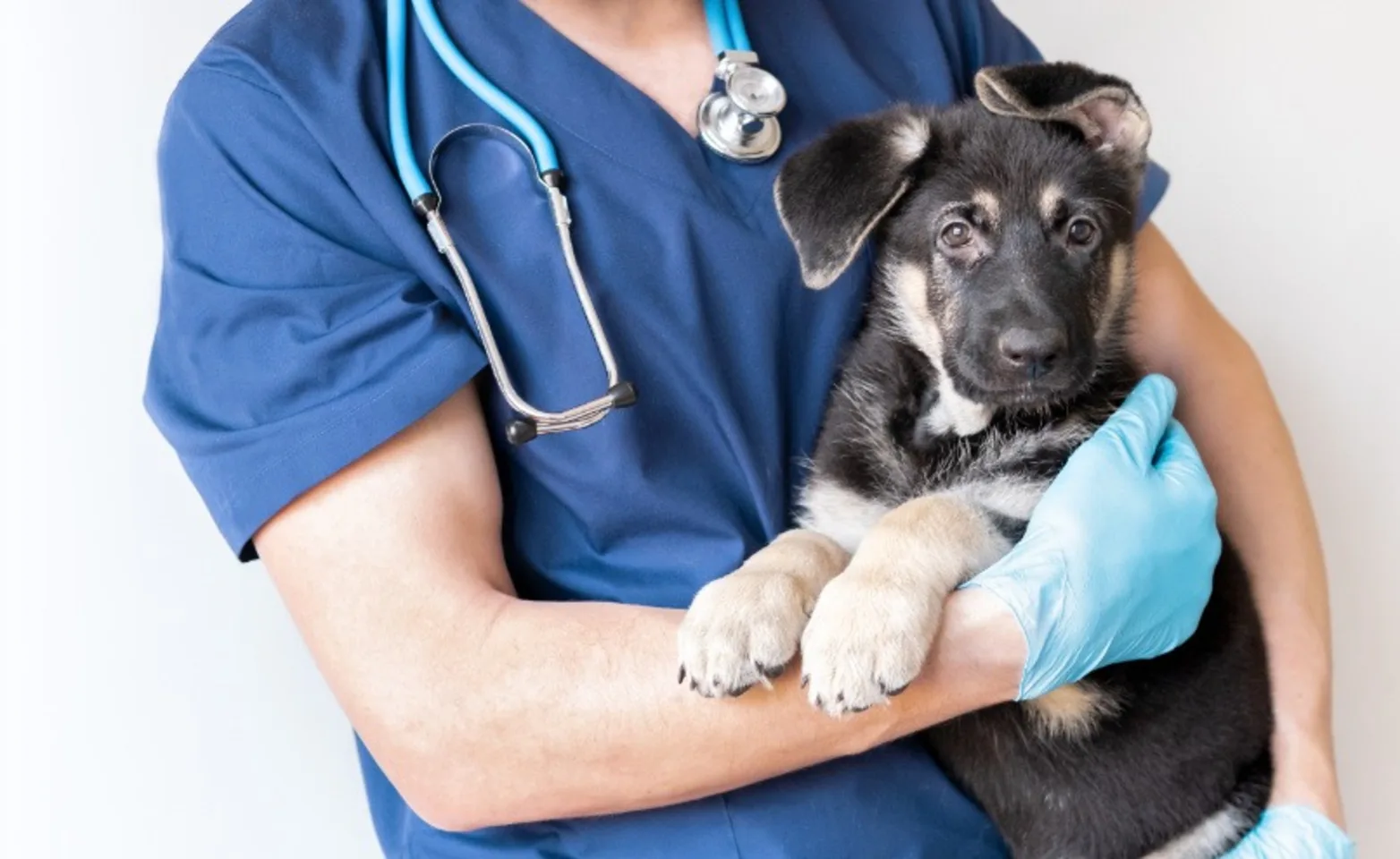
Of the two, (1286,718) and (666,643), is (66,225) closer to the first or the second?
(666,643)

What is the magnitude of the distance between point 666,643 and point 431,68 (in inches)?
31.0

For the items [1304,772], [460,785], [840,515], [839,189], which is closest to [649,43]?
[839,189]

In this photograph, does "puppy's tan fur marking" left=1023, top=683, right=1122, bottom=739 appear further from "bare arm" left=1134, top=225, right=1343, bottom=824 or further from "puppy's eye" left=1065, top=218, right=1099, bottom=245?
"puppy's eye" left=1065, top=218, right=1099, bottom=245

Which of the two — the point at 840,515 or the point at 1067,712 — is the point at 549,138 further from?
the point at 1067,712

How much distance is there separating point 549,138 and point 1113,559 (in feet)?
2.91

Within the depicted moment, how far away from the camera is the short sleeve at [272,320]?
1.56 m

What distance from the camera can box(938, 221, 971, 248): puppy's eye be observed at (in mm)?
1934

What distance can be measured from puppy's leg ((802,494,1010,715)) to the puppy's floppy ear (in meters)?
0.37

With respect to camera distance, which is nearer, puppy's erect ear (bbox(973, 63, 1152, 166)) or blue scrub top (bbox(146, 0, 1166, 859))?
blue scrub top (bbox(146, 0, 1166, 859))

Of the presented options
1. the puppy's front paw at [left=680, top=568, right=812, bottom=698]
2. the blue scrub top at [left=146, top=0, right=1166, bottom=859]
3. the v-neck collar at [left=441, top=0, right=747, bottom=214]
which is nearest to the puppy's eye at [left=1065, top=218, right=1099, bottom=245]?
the blue scrub top at [left=146, top=0, right=1166, bottom=859]

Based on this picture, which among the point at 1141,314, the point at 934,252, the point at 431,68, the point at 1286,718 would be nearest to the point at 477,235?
the point at 431,68

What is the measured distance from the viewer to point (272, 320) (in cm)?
158

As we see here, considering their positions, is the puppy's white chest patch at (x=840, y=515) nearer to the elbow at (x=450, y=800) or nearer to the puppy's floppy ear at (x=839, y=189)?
the puppy's floppy ear at (x=839, y=189)

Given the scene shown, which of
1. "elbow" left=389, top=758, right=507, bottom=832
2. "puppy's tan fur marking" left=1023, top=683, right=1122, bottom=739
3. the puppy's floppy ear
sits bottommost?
"puppy's tan fur marking" left=1023, top=683, right=1122, bottom=739
